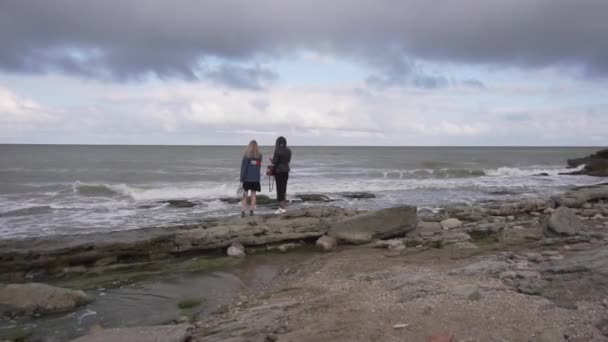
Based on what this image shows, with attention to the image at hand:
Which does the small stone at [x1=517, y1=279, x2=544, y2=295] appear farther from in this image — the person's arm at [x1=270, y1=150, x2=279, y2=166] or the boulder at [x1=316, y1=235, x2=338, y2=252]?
the person's arm at [x1=270, y1=150, x2=279, y2=166]

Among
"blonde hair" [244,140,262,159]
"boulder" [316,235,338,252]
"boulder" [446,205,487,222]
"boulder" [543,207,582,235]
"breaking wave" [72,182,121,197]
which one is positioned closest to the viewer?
"boulder" [543,207,582,235]

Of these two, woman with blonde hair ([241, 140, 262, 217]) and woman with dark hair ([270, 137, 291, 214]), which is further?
woman with dark hair ([270, 137, 291, 214])

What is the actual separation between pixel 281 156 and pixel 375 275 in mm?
5584

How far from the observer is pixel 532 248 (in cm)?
811

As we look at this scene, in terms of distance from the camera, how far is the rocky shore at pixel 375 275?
15.0 feet

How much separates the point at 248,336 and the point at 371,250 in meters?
4.97

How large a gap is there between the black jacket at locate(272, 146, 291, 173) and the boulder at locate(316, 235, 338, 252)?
2.57 m

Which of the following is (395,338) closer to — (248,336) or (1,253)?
(248,336)

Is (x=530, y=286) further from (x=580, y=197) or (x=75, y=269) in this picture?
(x=580, y=197)

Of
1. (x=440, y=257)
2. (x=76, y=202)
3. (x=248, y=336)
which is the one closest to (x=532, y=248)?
(x=440, y=257)

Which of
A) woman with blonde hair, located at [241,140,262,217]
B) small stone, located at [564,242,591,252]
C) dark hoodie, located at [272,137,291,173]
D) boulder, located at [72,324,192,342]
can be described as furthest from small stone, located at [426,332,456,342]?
dark hoodie, located at [272,137,291,173]

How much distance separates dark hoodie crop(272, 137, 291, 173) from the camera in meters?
11.9

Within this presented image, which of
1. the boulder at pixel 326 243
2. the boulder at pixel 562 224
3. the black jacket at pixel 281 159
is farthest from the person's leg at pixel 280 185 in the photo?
the boulder at pixel 562 224

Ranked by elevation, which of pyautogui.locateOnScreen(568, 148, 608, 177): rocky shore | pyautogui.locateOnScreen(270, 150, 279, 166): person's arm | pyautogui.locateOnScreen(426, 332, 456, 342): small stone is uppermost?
pyautogui.locateOnScreen(270, 150, 279, 166): person's arm
